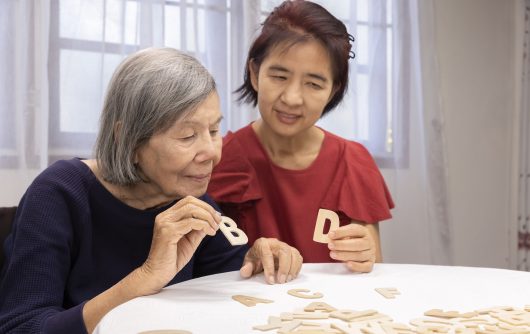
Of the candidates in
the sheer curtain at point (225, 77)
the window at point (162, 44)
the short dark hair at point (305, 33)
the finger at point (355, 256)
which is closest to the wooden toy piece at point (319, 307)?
the finger at point (355, 256)

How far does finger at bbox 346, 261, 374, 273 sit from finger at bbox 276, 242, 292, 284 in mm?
161

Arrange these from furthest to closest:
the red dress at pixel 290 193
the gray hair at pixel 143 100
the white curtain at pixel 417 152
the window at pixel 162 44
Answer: the white curtain at pixel 417 152, the window at pixel 162 44, the red dress at pixel 290 193, the gray hair at pixel 143 100

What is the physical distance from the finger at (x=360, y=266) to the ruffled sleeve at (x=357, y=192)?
55 cm

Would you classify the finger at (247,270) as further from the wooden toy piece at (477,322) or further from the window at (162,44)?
the window at (162,44)

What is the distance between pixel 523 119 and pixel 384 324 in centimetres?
326

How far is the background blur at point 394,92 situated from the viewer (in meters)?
2.52

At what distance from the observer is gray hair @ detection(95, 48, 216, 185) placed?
4.39ft

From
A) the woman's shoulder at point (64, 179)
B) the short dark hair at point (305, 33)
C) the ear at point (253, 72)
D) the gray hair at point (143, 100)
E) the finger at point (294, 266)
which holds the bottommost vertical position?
the finger at point (294, 266)

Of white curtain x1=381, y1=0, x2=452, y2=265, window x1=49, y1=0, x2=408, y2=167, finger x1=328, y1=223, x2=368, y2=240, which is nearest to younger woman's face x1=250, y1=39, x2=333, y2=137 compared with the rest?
window x1=49, y1=0, x2=408, y2=167

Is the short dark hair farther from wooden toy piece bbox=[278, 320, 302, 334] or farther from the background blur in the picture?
wooden toy piece bbox=[278, 320, 302, 334]

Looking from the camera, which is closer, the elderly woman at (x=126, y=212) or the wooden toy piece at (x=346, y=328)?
the wooden toy piece at (x=346, y=328)

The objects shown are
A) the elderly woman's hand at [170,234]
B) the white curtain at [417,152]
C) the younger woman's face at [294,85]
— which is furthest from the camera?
the white curtain at [417,152]

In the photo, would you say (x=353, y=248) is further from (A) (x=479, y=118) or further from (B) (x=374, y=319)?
(A) (x=479, y=118)

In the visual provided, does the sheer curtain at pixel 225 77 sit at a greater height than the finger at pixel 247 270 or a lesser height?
greater
